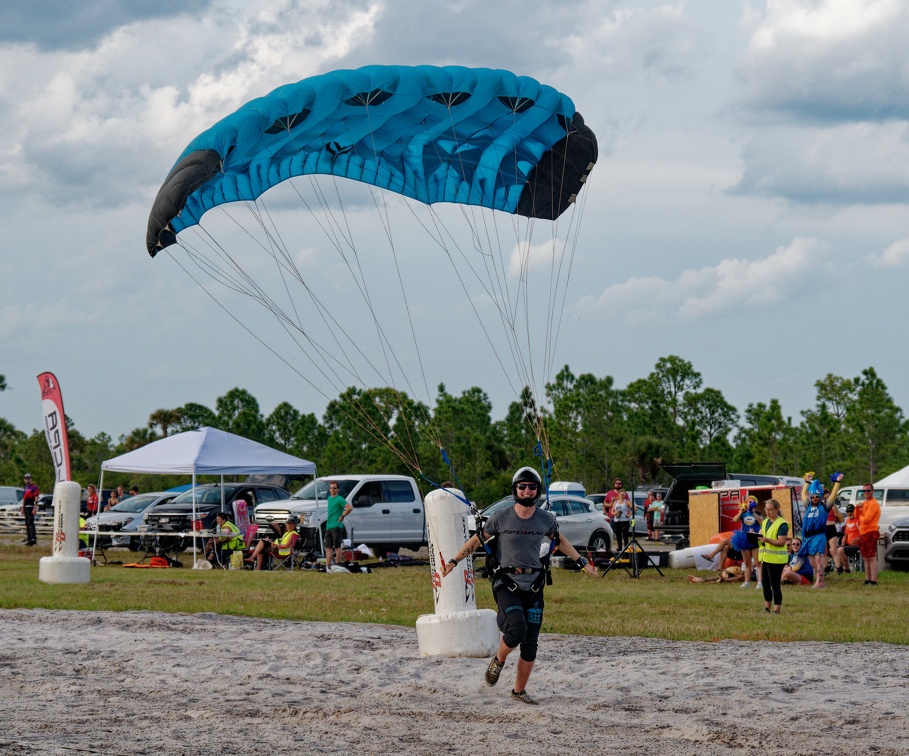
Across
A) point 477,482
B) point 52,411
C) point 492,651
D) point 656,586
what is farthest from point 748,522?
point 477,482

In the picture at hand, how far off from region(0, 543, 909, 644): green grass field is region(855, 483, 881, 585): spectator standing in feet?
0.90

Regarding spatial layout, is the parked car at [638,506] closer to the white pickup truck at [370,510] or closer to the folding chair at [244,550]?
the white pickup truck at [370,510]

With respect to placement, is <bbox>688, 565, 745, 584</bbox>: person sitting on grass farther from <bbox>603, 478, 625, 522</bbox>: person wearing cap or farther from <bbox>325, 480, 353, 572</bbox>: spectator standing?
<bbox>325, 480, 353, 572</bbox>: spectator standing

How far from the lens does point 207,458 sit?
2298 cm

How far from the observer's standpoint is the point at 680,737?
670cm

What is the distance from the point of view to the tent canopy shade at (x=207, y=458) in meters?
22.9

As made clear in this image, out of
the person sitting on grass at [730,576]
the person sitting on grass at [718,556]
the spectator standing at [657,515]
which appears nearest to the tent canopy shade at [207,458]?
the person sitting on grass at [718,556]

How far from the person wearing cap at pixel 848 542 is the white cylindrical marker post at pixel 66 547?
12029 mm

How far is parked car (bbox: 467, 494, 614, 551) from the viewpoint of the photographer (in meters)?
24.2

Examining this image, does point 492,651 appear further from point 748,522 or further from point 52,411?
point 52,411

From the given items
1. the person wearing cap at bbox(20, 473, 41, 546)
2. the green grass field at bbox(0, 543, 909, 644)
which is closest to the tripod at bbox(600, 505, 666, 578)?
the green grass field at bbox(0, 543, 909, 644)

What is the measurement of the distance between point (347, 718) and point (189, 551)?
19.7m

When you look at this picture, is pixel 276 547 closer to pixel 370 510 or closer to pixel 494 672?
pixel 370 510

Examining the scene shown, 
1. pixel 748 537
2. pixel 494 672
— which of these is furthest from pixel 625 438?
pixel 494 672
